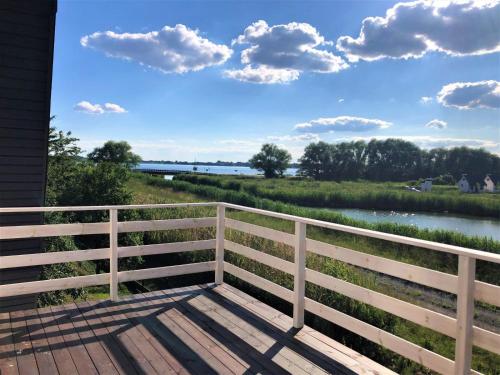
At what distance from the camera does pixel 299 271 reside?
10.9ft

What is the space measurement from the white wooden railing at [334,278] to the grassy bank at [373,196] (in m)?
22.9

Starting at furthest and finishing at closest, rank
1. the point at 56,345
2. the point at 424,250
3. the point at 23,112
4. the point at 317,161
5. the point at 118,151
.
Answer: the point at 118,151
the point at 317,161
the point at 424,250
the point at 23,112
the point at 56,345

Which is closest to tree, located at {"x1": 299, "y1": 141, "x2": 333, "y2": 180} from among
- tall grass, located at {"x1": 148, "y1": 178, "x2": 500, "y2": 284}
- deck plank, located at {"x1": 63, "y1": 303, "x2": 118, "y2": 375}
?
tall grass, located at {"x1": 148, "y1": 178, "x2": 500, "y2": 284}

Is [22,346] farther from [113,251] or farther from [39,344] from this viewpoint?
[113,251]

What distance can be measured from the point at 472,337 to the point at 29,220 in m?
5.01

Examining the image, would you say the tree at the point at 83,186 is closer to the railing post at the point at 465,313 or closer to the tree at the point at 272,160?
the railing post at the point at 465,313

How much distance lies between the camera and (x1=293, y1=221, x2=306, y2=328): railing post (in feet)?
10.8

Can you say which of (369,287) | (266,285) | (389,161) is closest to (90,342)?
(266,285)

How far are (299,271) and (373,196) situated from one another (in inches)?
1088

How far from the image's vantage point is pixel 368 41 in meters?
23.6

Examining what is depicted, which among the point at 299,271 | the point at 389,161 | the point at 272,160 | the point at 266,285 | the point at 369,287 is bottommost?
the point at 369,287

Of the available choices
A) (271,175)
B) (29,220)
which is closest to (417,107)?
(271,175)

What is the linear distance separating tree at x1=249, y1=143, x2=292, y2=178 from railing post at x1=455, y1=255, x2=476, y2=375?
52.0 m

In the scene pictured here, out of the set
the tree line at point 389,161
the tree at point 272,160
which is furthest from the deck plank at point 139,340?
the tree at point 272,160
